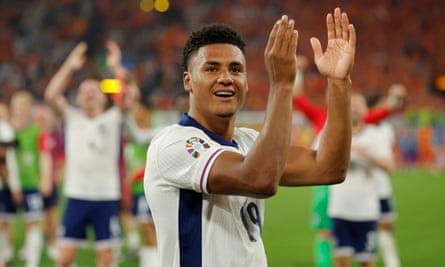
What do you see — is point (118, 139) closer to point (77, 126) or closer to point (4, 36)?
point (77, 126)

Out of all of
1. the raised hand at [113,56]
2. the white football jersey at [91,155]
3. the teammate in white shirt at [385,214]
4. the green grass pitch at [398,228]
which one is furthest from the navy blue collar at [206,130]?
the green grass pitch at [398,228]

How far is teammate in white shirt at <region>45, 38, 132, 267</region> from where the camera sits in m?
7.03

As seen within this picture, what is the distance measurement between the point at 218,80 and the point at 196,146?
260 mm

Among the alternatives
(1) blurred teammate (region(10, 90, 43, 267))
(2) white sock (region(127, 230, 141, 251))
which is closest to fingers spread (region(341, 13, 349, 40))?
(1) blurred teammate (region(10, 90, 43, 267))

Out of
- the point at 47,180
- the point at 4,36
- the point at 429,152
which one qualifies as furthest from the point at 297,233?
the point at 4,36

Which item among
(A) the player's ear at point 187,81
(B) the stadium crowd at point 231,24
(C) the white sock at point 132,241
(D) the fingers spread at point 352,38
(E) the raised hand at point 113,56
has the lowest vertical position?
(C) the white sock at point 132,241

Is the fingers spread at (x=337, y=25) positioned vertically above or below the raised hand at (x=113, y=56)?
below

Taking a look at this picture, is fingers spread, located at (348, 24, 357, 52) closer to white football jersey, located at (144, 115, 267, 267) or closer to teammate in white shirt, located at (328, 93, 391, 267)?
white football jersey, located at (144, 115, 267, 267)

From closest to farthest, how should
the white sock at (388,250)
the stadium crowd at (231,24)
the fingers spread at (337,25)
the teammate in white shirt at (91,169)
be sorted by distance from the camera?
the fingers spread at (337,25)
the teammate in white shirt at (91,169)
the white sock at (388,250)
the stadium crowd at (231,24)

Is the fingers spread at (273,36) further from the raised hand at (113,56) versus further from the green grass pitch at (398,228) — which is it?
the green grass pitch at (398,228)

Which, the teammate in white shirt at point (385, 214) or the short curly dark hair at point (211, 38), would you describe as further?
the teammate in white shirt at point (385, 214)

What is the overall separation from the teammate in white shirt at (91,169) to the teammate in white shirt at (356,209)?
7.24ft

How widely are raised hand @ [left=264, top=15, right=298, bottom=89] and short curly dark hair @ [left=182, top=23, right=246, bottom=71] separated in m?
0.40

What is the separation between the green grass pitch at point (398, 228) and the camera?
960 cm
